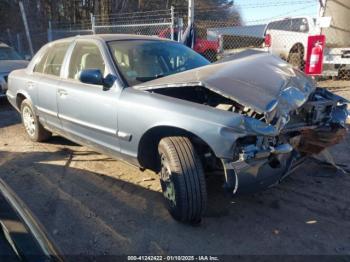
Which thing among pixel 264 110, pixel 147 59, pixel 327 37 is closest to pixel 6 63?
pixel 147 59

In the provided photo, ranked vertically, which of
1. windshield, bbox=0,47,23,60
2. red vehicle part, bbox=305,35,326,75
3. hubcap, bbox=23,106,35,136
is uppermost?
red vehicle part, bbox=305,35,326,75

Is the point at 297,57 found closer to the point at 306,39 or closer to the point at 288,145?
the point at 306,39

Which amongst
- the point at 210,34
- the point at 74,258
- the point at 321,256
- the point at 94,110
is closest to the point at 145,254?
the point at 74,258

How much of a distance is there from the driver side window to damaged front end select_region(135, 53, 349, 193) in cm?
84

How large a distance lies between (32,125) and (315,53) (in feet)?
20.1

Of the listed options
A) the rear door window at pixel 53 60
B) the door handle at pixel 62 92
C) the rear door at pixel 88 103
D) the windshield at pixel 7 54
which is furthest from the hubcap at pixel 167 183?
the windshield at pixel 7 54

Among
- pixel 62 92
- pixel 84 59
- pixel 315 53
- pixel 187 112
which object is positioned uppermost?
pixel 84 59

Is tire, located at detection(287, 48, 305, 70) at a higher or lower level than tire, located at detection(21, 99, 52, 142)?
higher

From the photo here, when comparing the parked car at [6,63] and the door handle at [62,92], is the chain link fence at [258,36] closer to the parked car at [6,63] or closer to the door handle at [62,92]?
the parked car at [6,63]

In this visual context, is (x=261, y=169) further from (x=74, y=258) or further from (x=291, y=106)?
(x=74, y=258)

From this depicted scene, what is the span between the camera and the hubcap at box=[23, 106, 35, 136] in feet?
18.6

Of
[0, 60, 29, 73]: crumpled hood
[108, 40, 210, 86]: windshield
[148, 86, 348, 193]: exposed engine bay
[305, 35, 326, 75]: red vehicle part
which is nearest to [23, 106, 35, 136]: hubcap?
[108, 40, 210, 86]: windshield

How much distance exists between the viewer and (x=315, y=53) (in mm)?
8141

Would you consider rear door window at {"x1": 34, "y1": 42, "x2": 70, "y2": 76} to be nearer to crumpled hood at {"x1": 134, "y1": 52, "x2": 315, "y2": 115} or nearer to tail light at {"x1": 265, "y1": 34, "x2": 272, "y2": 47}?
A: crumpled hood at {"x1": 134, "y1": 52, "x2": 315, "y2": 115}
